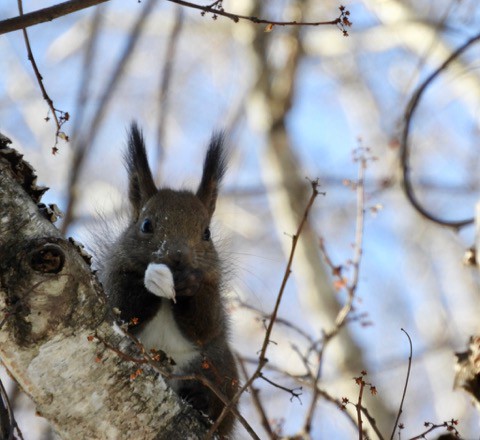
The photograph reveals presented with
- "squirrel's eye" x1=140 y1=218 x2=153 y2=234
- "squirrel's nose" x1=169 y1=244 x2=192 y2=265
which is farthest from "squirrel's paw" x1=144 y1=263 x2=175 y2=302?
"squirrel's eye" x1=140 y1=218 x2=153 y2=234

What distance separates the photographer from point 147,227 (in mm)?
3502

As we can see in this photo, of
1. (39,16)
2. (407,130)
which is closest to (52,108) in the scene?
(39,16)

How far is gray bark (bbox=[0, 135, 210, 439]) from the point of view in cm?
212

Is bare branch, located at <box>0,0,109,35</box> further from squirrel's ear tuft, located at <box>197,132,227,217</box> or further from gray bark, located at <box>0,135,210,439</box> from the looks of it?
squirrel's ear tuft, located at <box>197,132,227,217</box>

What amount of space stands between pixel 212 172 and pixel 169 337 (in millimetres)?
919

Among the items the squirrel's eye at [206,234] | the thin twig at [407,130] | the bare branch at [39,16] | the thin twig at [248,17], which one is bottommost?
the bare branch at [39,16]

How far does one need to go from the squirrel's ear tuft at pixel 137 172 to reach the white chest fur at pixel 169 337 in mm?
609

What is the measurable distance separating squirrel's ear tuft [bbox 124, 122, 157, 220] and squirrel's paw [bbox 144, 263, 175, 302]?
2.30 feet

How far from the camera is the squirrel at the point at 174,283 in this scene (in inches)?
124

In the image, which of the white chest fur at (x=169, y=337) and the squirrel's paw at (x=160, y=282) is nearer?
the squirrel's paw at (x=160, y=282)

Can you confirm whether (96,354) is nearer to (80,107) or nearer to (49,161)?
(80,107)

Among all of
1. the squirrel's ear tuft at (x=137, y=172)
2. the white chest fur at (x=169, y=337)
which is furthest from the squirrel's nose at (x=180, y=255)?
the squirrel's ear tuft at (x=137, y=172)

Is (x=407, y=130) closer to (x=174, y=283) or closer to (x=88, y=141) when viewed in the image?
(x=174, y=283)

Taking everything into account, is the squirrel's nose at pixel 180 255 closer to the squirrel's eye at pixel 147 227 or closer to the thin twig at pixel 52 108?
the squirrel's eye at pixel 147 227
